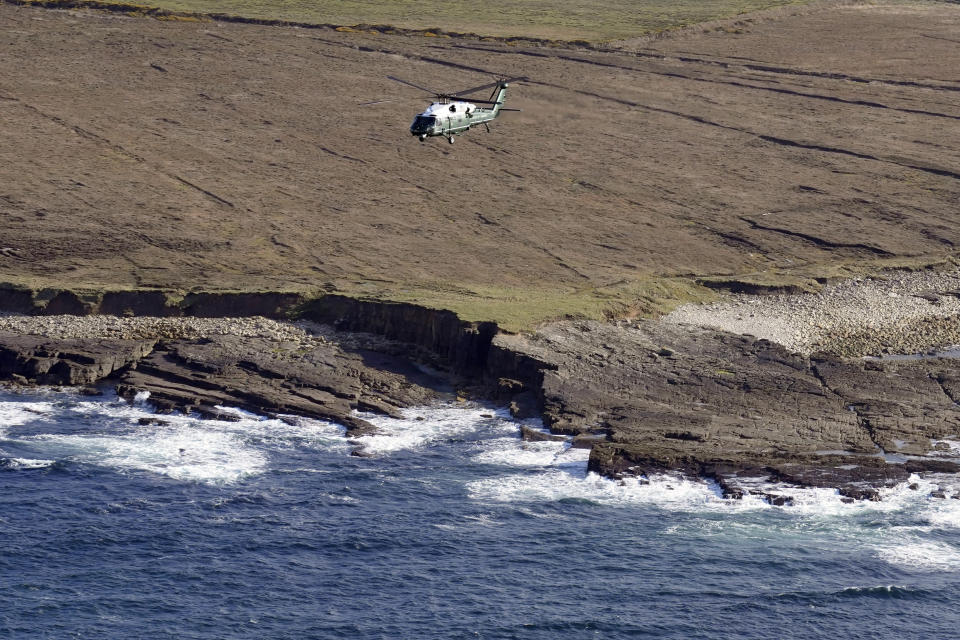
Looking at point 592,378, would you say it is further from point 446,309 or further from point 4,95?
point 4,95

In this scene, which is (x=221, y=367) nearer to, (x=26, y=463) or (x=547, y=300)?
(x=26, y=463)

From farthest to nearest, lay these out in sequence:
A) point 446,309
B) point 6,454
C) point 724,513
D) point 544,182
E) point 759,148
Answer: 1. point 759,148
2. point 544,182
3. point 446,309
4. point 6,454
5. point 724,513

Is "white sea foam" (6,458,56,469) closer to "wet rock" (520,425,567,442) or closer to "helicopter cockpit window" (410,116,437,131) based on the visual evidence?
"wet rock" (520,425,567,442)

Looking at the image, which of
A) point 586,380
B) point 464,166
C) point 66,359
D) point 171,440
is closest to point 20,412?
point 66,359

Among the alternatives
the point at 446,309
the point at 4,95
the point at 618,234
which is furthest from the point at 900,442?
the point at 4,95

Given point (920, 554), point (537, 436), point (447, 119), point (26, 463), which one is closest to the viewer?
point (920, 554)

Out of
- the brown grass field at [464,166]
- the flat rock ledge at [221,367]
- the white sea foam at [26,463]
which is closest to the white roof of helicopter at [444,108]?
the brown grass field at [464,166]

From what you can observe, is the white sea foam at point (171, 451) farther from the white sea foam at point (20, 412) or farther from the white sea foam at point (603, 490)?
the white sea foam at point (603, 490)
